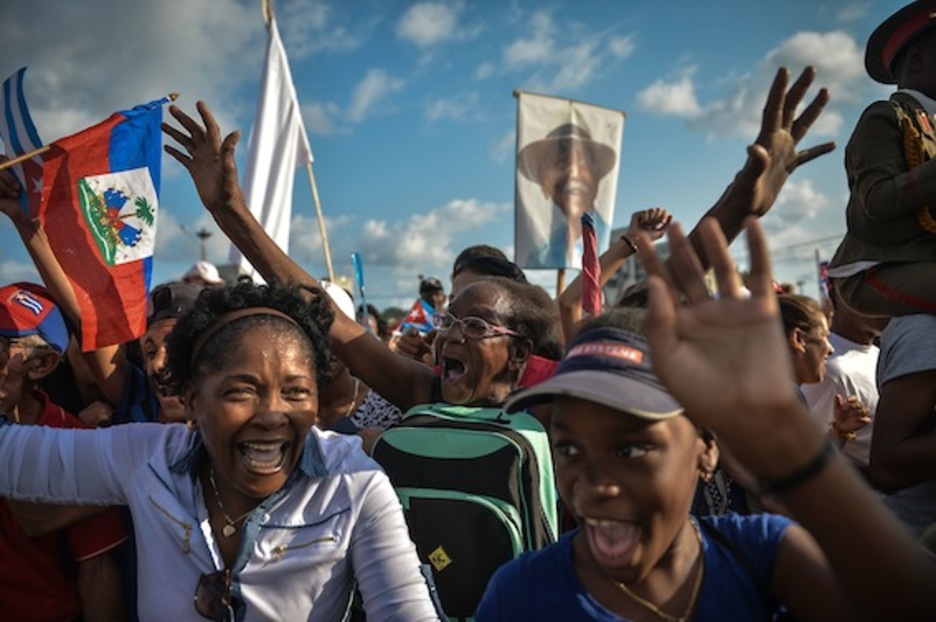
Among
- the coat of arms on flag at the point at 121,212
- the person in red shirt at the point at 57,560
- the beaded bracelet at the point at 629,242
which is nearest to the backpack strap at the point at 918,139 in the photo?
the beaded bracelet at the point at 629,242

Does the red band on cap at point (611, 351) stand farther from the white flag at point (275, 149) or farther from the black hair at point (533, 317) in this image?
the white flag at point (275, 149)

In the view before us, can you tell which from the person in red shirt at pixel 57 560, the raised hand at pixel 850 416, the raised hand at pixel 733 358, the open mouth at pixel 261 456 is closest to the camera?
the raised hand at pixel 733 358

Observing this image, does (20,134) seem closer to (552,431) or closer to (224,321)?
(224,321)

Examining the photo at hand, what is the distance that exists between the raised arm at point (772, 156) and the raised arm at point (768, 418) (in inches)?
46.3

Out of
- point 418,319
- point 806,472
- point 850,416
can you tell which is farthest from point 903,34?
point 418,319

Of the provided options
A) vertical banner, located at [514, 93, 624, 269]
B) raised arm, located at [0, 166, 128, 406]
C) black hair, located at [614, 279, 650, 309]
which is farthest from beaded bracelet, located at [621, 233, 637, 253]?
vertical banner, located at [514, 93, 624, 269]

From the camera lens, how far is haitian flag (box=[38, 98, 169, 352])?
343cm

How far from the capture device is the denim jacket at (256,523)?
6.31 ft

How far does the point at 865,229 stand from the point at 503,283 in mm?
1405

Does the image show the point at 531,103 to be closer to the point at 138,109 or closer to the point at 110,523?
the point at 138,109

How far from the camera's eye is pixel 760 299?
3.86 feet

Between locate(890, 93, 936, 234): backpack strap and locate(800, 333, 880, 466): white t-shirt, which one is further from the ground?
locate(890, 93, 936, 234): backpack strap

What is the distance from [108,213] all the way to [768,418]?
3.55 metres

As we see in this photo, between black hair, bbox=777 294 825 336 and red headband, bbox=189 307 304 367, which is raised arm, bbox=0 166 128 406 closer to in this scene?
red headband, bbox=189 307 304 367
